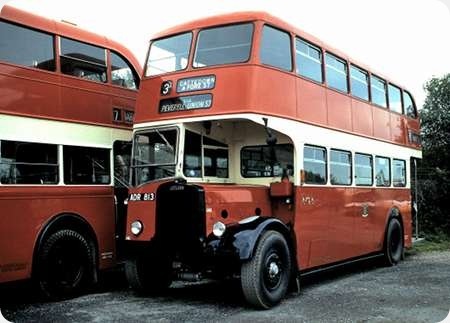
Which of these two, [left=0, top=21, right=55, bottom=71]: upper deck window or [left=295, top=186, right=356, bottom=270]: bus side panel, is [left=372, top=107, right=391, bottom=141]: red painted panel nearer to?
[left=295, top=186, right=356, bottom=270]: bus side panel

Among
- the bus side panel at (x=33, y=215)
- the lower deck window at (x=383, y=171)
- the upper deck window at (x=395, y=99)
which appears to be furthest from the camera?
the upper deck window at (x=395, y=99)

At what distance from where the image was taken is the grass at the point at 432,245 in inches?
581

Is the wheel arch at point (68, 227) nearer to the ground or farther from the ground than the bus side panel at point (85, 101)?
nearer to the ground

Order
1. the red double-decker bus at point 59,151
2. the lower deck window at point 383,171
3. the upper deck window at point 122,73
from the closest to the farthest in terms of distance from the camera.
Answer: the red double-decker bus at point 59,151
the upper deck window at point 122,73
the lower deck window at point 383,171

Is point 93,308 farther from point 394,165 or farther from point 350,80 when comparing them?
point 394,165

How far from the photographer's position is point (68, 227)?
889 cm

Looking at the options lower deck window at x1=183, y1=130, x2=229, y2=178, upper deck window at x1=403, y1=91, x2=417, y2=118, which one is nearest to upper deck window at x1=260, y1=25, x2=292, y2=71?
lower deck window at x1=183, y1=130, x2=229, y2=178

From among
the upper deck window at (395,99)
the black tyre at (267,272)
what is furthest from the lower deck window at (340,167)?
the upper deck window at (395,99)

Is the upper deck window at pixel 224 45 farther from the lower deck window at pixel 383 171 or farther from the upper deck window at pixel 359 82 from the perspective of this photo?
the lower deck window at pixel 383 171

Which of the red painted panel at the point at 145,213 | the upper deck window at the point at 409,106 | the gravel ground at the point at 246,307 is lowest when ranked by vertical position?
the gravel ground at the point at 246,307

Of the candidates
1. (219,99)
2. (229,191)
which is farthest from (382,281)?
(219,99)

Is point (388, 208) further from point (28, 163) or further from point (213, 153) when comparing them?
point (28, 163)

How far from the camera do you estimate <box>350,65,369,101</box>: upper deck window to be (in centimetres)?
1127

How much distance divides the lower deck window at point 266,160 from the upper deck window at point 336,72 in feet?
5.76
